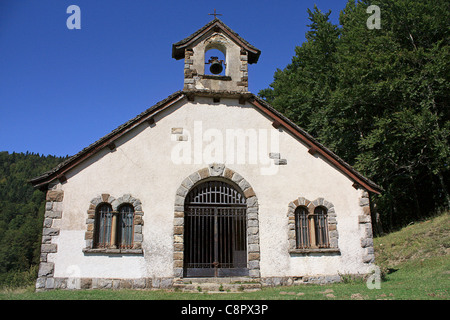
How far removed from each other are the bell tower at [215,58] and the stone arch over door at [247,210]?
2975mm

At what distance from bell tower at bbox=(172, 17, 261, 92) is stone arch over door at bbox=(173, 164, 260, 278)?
2.98 m

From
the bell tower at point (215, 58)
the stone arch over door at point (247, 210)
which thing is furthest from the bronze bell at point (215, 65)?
the stone arch over door at point (247, 210)

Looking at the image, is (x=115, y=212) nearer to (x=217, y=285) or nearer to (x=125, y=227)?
(x=125, y=227)

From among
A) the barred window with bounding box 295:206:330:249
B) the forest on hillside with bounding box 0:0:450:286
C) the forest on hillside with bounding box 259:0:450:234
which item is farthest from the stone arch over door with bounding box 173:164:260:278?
the forest on hillside with bounding box 259:0:450:234

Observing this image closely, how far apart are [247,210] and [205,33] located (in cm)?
636

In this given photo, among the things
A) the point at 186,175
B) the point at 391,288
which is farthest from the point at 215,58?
the point at 391,288

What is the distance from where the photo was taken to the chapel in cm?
1117

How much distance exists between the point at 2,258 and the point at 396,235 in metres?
46.7

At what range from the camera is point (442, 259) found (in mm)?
14211

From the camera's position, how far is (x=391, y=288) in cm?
1034

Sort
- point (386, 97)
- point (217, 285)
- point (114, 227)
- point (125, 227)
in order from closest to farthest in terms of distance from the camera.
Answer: point (217, 285) → point (114, 227) → point (125, 227) → point (386, 97)

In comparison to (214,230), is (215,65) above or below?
above
